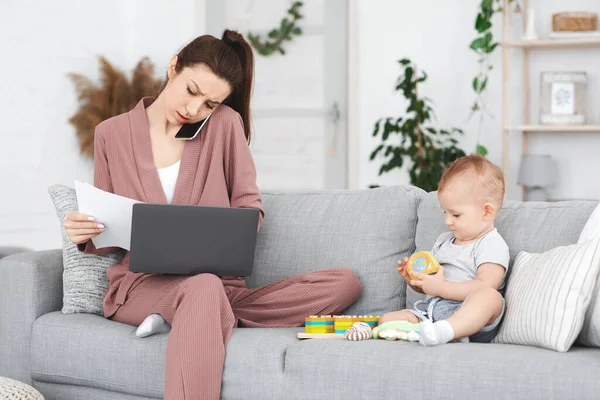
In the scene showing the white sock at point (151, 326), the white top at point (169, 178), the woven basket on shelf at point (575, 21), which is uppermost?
the woven basket on shelf at point (575, 21)

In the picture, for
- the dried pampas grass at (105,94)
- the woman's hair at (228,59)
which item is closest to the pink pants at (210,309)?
the woman's hair at (228,59)

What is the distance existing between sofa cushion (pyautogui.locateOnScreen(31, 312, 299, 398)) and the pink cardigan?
135 millimetres

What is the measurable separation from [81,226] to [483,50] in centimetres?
275

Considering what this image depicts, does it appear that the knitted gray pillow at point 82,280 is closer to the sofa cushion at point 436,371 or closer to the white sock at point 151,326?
the white sock at point 151,326

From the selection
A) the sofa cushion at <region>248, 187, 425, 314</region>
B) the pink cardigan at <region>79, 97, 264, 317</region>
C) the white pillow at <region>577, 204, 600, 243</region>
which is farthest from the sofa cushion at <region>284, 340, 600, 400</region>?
Answer: the pink cardigan at <region>79, 97, 264, 317</region>

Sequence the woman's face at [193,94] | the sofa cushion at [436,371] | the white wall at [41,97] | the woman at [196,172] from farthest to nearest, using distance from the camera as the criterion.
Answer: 1. the white wall at [41,97]
2. the woman's face at [193,94]
3. the woman at [196,172]
4. the sofa cushion at [436,371]

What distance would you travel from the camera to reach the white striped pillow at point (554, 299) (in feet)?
6.24

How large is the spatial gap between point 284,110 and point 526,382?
353 cm

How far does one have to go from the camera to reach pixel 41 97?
15.0 ft

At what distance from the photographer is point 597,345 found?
6.48 ft

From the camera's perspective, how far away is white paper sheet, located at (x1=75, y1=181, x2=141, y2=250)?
2.24 metres

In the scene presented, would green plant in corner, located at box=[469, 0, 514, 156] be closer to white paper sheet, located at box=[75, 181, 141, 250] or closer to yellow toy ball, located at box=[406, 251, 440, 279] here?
yellow toy ball, located at box=[406, 251, 440, 279]

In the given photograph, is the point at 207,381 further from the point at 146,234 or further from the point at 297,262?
the point at 297,262

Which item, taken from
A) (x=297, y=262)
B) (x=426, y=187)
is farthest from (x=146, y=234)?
(x=426, y=187)
